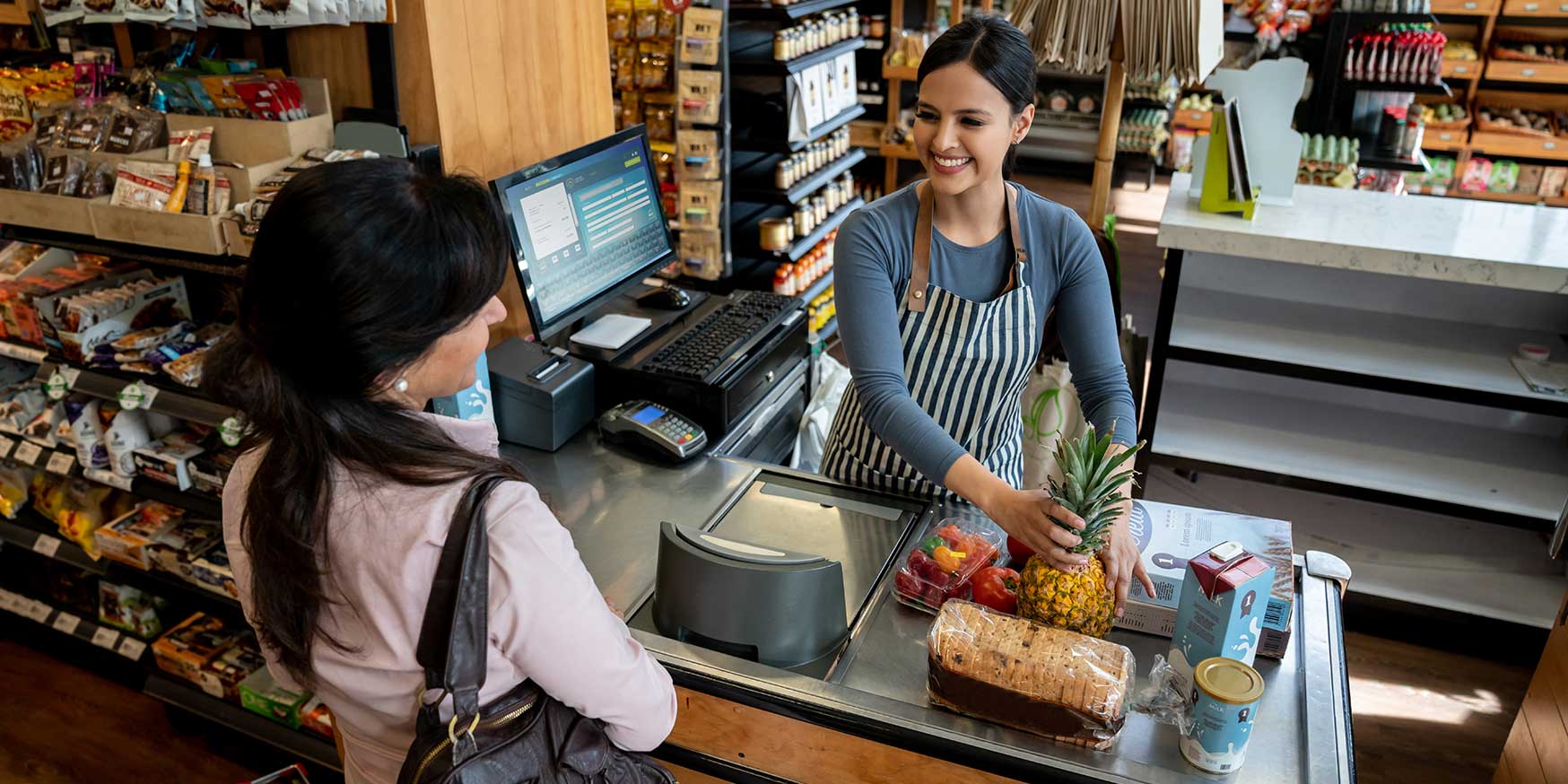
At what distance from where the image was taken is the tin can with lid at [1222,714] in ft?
4.30

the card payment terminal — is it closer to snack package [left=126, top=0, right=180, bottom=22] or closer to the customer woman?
the customer woman

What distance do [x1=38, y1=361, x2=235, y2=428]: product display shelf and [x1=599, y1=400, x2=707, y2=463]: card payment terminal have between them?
86cm

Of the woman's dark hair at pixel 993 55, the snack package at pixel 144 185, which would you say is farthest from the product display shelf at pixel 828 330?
the woman's dark hair at pixel 993 55

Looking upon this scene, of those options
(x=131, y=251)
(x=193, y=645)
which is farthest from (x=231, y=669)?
(x=131, y=251)

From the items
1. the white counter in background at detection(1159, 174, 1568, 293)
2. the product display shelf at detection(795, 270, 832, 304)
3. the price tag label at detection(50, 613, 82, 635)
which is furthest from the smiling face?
the product display shelf at detection(795, 270, 832, 304)

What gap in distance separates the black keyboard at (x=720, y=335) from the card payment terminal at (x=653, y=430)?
3.8 inches

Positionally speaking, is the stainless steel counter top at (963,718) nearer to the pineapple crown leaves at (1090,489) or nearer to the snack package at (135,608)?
the pineapple crown leaves at (1090,489)

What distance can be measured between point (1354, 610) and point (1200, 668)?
236 centimetres

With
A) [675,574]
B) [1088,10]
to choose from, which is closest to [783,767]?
[675,574]

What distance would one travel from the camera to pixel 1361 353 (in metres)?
3.24

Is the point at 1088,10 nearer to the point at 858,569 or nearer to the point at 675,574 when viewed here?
the point at 858,569

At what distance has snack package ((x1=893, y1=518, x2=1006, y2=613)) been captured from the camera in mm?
1662

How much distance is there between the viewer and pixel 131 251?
236cm

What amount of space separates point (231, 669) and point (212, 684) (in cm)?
9
